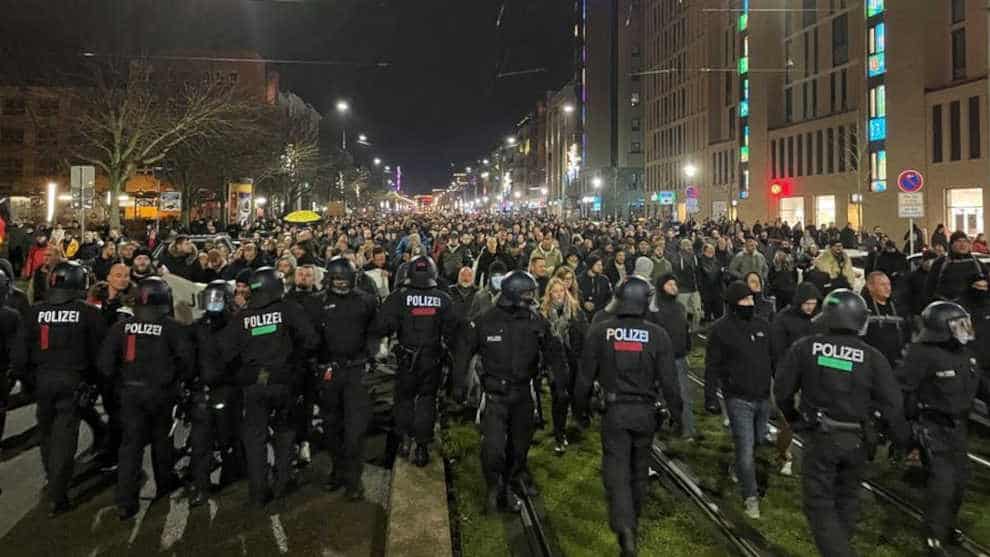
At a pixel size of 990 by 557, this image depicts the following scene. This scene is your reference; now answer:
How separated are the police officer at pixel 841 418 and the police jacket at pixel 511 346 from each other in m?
2.11

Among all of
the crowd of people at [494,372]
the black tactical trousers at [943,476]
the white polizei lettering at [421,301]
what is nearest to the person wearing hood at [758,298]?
the crowd of people at [494,372]

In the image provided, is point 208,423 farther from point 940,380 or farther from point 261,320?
point 940,380

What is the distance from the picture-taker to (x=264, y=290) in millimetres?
6199

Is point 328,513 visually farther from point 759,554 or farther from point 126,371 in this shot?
point 759,554

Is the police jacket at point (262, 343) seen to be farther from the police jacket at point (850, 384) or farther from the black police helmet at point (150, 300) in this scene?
A: the police jacket at point (850, 384)

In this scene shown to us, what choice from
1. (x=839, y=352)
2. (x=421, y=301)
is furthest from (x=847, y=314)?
(x=421, y=301)

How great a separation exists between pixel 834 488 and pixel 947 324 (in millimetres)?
1443

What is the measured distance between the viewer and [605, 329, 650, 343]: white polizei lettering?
17.1 feet

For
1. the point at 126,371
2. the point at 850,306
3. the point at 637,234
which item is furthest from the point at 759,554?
the point at 637,234

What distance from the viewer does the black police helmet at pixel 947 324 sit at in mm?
5145

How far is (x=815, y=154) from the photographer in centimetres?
4872

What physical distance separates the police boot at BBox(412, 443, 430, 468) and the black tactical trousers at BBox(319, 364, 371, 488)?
62 cm

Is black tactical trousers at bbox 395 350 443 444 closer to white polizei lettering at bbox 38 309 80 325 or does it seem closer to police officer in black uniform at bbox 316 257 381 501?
police officer in black uniform at bbox 316 257 381 501

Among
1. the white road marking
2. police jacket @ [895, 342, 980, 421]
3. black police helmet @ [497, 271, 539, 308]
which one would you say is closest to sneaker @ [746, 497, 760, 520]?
police jacket @ [895, 342, 980, 421]
